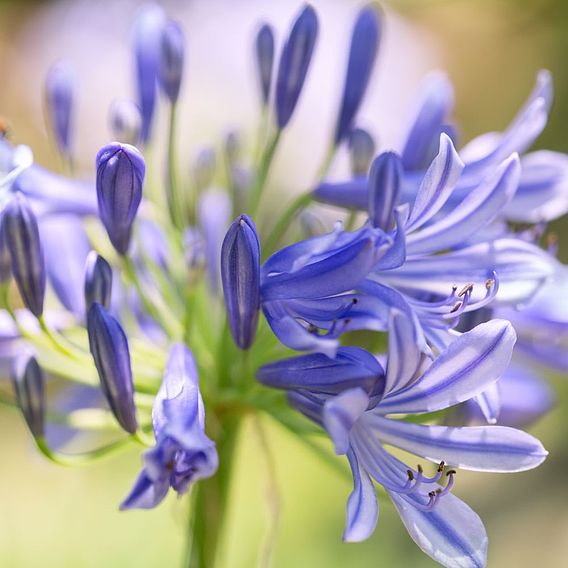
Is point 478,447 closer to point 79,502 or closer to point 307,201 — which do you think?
point 307,201

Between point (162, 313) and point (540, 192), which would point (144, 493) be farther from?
point (540, 192)

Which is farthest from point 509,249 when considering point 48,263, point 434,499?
point 48,263

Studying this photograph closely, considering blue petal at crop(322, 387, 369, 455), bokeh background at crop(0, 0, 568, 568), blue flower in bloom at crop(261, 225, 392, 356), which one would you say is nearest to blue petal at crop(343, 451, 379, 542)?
blue petal at crop(322, 387, 369, 455)

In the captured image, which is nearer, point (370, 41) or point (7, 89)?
point (370, 41)

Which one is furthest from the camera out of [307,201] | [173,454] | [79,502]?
[79,502]

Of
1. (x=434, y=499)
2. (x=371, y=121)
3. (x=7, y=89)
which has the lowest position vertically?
(x=7, y=89)

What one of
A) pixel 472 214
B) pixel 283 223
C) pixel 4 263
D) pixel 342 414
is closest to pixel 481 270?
pixel 472 214

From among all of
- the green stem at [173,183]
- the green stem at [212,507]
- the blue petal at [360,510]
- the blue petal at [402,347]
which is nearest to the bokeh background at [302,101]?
the green stem at [212,507]
